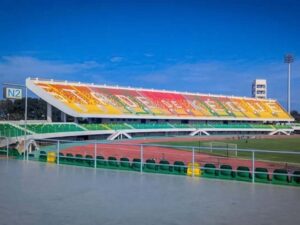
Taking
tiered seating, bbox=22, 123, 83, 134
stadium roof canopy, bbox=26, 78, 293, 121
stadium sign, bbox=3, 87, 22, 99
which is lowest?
tiered seating, bbox=22, 123, 83, 134

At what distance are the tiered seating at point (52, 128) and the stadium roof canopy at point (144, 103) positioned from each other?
8074mm

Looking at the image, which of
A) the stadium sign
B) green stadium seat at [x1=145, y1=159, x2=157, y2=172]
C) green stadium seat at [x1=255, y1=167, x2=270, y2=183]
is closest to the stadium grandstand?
the stadium sign

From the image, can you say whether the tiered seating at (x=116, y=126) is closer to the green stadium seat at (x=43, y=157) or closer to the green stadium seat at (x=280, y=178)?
the green stadium seat at (x=43, y=157)

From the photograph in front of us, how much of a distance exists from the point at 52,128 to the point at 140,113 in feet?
100

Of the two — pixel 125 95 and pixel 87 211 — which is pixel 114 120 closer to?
pixel 125 95

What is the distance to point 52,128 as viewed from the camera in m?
44.4

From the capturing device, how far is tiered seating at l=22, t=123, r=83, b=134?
3997cm

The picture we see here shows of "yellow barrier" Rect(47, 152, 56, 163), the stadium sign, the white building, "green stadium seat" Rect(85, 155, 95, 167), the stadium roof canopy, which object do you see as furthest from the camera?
the white building

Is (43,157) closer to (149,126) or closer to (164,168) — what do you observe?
(164,168)

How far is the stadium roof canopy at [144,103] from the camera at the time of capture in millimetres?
61438

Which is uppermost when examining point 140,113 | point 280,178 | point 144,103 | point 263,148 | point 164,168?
point 144,103

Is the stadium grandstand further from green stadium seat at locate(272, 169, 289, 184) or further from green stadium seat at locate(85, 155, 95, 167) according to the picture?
green stadium seat at locate(272, 169, 289, 184)

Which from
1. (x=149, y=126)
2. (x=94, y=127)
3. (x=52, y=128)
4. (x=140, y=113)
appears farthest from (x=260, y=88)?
(x=52, y=128)

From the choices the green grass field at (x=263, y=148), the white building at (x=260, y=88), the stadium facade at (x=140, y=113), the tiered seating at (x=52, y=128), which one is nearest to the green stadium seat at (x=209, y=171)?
the green grass field at (x=263, y=148)
